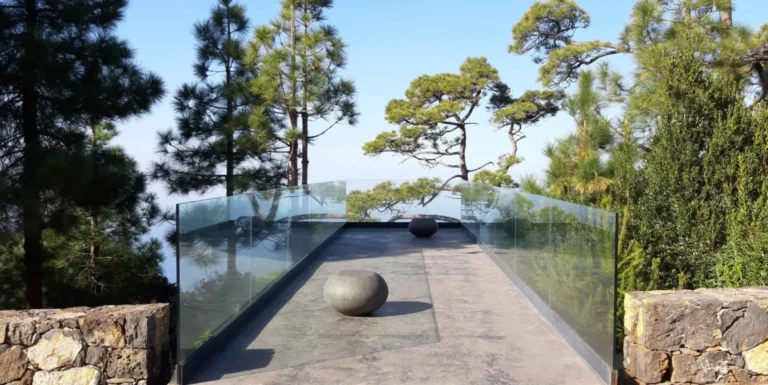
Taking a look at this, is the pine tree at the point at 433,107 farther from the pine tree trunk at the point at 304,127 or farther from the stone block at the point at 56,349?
the stone block at the point at 56,349

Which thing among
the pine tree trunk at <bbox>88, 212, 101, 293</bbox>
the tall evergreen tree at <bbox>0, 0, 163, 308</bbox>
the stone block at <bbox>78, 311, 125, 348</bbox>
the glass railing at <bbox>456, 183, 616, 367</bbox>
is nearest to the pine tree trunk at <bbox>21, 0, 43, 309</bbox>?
the tall evergreen tree at <bbox>0, 0, 163, 308</bbox>

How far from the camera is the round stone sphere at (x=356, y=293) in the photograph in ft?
22.2

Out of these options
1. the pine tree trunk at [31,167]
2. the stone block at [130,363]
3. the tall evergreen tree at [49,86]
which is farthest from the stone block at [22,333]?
the pine tree trunk at [31,167]

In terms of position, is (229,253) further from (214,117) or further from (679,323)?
(214,117)

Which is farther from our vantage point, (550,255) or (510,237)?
(510,237)

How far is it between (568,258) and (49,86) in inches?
395

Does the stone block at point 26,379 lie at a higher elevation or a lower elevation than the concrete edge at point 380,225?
lower

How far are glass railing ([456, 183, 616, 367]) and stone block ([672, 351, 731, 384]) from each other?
52 centimetres

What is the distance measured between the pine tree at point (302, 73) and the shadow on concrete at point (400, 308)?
1026cm

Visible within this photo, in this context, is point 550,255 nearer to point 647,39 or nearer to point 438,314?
point 438,314

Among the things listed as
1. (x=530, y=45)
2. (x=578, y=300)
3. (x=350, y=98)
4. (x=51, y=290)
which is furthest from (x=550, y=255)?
(x=530, y=45)

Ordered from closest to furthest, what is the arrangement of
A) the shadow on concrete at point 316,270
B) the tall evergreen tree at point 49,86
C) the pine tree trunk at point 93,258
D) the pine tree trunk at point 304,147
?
1. the shadow on concrete at point 316,270
2. the tall evergreen tree at point 49,86
3. the pine tree trunk at point 93,258
4. the pine tree trunk at point 304,147

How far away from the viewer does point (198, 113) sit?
17922mm

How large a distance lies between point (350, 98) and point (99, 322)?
564 inches
